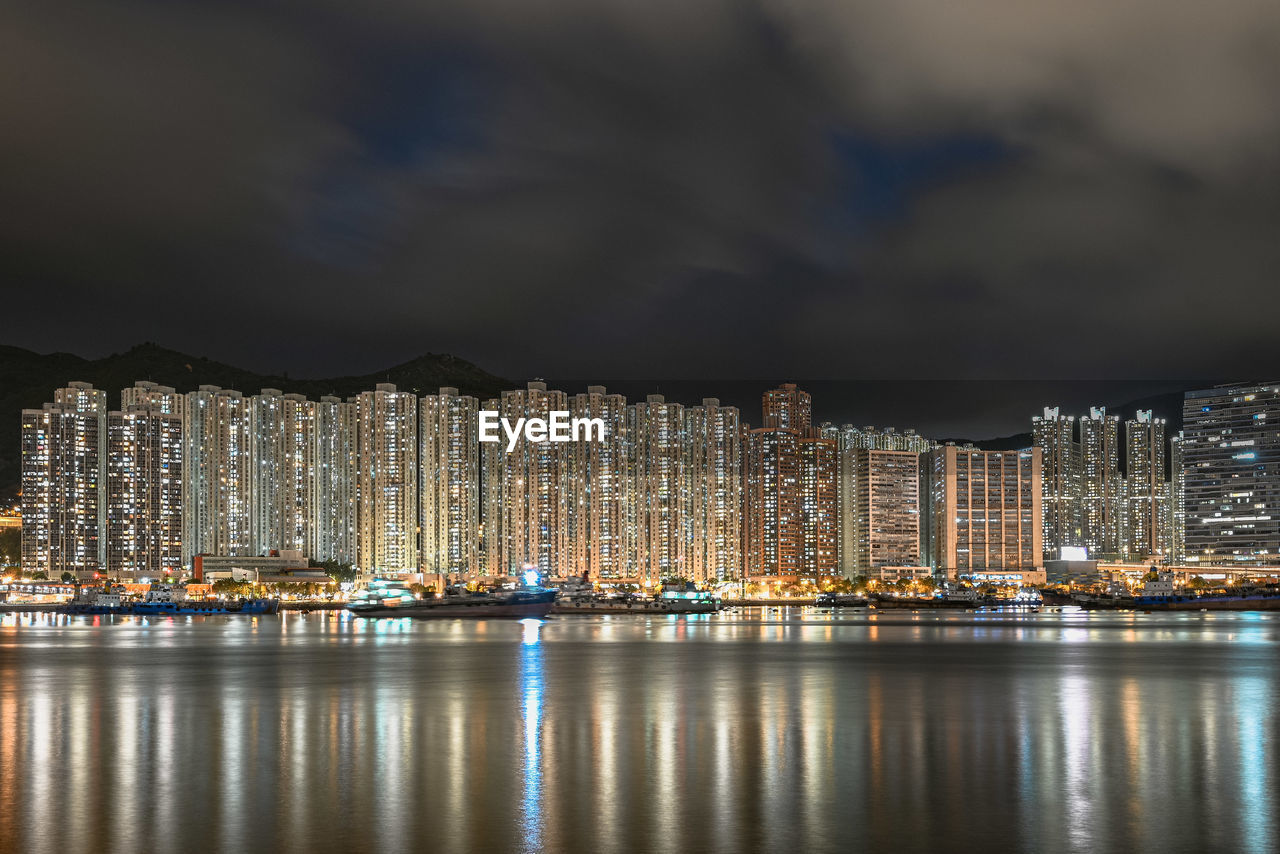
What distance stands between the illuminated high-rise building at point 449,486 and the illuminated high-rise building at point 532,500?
9.16ft

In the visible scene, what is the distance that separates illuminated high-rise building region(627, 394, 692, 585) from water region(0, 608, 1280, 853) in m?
132

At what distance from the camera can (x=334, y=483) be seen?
176m

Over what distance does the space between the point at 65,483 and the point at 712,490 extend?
288 ft

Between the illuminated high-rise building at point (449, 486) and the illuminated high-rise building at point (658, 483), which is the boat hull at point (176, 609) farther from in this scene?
the illuminated high-rise building at point (658, 483)

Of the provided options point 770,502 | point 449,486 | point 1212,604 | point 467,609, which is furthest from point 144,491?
point 1212,604

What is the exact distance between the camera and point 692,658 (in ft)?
157

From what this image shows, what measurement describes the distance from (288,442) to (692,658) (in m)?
135

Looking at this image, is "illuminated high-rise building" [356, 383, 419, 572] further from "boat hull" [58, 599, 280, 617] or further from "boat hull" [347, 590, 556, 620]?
"boat hull" [347, 590, 556, 620]

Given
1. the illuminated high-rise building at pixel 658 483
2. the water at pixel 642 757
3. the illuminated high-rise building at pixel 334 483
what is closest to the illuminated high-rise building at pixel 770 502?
the illuminated high-rise building at pixel 658 483

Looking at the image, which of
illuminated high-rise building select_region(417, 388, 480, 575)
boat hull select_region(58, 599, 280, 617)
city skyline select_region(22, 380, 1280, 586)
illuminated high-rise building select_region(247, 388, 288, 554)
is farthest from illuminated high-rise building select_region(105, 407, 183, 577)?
illuminated high-rise building select_region(417, 388, 480, 575)

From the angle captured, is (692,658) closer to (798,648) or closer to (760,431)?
(798,648)

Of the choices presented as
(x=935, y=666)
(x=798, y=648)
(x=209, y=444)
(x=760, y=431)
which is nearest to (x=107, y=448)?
(x=209, y=444)

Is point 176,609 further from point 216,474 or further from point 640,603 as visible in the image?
point 640,603

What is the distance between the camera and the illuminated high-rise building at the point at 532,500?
17162cm
